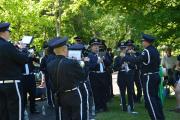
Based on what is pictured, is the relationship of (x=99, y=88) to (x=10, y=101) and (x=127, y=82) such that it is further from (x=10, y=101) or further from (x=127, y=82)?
(x=10, y=101)

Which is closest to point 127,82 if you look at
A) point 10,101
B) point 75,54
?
point 75,54

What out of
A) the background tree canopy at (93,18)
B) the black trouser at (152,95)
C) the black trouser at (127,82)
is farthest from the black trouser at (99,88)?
the background tree canopy at (93,18)

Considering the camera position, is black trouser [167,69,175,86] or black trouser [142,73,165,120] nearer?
black trouser [142,73,165,120]

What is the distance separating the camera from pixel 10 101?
8.61 metres

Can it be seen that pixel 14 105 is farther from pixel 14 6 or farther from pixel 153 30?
pixel 14 6

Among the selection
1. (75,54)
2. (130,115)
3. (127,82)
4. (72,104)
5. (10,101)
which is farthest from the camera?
(127,82)

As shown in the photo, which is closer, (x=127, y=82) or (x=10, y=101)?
(x=10, y=101)

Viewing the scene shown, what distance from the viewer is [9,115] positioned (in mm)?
8641

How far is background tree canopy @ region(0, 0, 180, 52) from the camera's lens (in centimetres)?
1648

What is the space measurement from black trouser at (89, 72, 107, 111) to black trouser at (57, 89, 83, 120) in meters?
5.20

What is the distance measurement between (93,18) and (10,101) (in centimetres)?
3287

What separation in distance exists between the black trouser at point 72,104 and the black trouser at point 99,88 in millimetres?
5200

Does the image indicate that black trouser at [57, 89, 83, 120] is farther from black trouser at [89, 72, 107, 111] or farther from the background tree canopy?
the background tree canopy

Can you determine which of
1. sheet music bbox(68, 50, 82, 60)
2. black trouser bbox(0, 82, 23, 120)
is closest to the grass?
sheet music bbox(68, 50, 82, 60)
